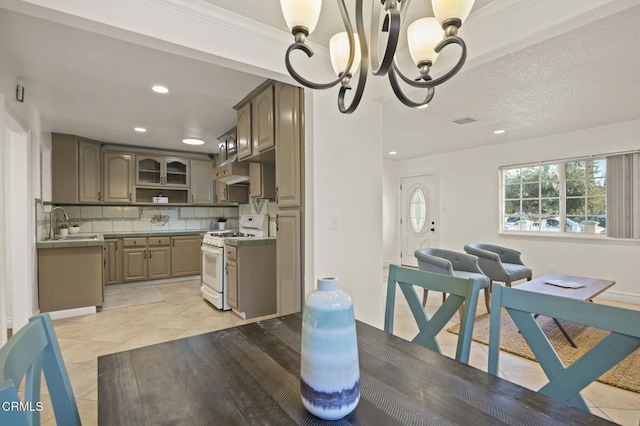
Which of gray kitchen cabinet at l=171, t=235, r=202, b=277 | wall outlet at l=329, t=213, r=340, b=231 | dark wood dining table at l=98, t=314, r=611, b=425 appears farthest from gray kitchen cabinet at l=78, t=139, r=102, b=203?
dark wood dining table at l=98, t=314, r=611, b=425

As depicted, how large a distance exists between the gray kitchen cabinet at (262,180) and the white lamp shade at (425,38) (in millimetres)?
2500

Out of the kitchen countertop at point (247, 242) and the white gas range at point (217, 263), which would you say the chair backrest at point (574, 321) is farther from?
the white gas range at point (217, 263)

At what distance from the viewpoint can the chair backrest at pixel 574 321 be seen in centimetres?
88

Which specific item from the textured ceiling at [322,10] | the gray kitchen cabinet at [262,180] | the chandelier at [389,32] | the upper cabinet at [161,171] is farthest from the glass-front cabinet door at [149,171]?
the chandelier at [389,32]

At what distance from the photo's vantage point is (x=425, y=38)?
1322 millimetres

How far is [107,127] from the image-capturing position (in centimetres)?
434

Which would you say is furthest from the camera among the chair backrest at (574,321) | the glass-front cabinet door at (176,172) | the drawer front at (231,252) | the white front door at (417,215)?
the white front door at (417,215)

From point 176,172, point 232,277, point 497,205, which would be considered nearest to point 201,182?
point 176,172

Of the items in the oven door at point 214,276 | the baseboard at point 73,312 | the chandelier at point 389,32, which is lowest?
the baseboard at point 73,312

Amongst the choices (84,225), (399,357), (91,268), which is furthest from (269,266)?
(84,225)

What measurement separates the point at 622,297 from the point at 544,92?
3065mm

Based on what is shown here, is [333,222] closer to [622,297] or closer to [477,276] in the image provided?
[477,276]

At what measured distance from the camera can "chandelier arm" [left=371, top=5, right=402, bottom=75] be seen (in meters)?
1.00

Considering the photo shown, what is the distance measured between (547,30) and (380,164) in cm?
137
